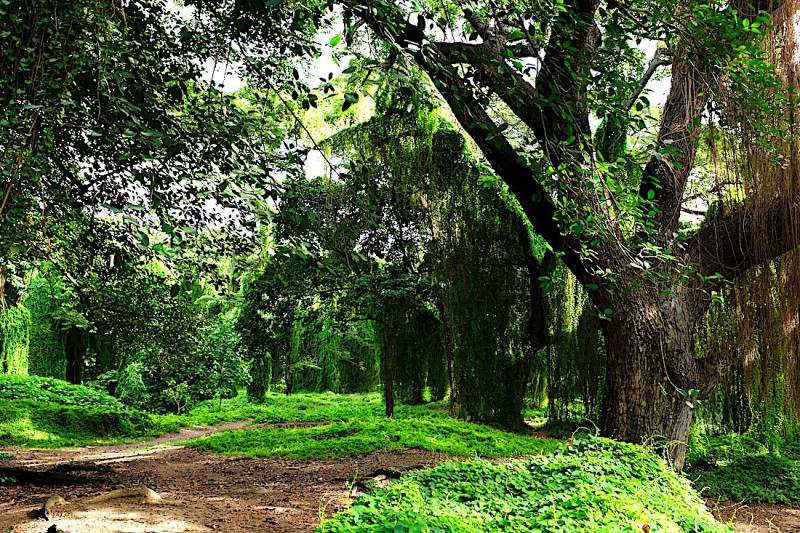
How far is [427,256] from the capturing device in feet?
38.9

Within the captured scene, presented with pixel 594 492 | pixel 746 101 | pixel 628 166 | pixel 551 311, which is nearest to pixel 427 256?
pixel 551 311

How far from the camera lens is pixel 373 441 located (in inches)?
331

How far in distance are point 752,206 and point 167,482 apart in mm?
6567

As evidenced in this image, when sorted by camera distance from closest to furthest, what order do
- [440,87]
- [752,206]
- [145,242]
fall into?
1. [145,242]
2. [440,87]
3. [752,206]

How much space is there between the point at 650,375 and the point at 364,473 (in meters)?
3.27

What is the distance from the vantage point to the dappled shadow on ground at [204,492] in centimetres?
383

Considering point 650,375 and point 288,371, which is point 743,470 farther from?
point 288,371

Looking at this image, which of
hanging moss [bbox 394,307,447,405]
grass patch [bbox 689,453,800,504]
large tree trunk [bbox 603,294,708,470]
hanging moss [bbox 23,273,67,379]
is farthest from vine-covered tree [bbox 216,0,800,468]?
hanging moss [bbox 23,273,67,379]

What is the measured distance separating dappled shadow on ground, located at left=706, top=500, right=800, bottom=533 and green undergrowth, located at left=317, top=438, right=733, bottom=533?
1.66 metres

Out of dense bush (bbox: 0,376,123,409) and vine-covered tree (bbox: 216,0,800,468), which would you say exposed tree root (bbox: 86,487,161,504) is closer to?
vine-covered tree (bbox: 216,0,800,468)

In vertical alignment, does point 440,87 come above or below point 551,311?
above

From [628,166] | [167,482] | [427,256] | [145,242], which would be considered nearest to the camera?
[145,242]

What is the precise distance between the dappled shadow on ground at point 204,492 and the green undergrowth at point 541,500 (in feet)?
1.10

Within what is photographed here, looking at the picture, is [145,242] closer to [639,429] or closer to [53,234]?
[53,234]
